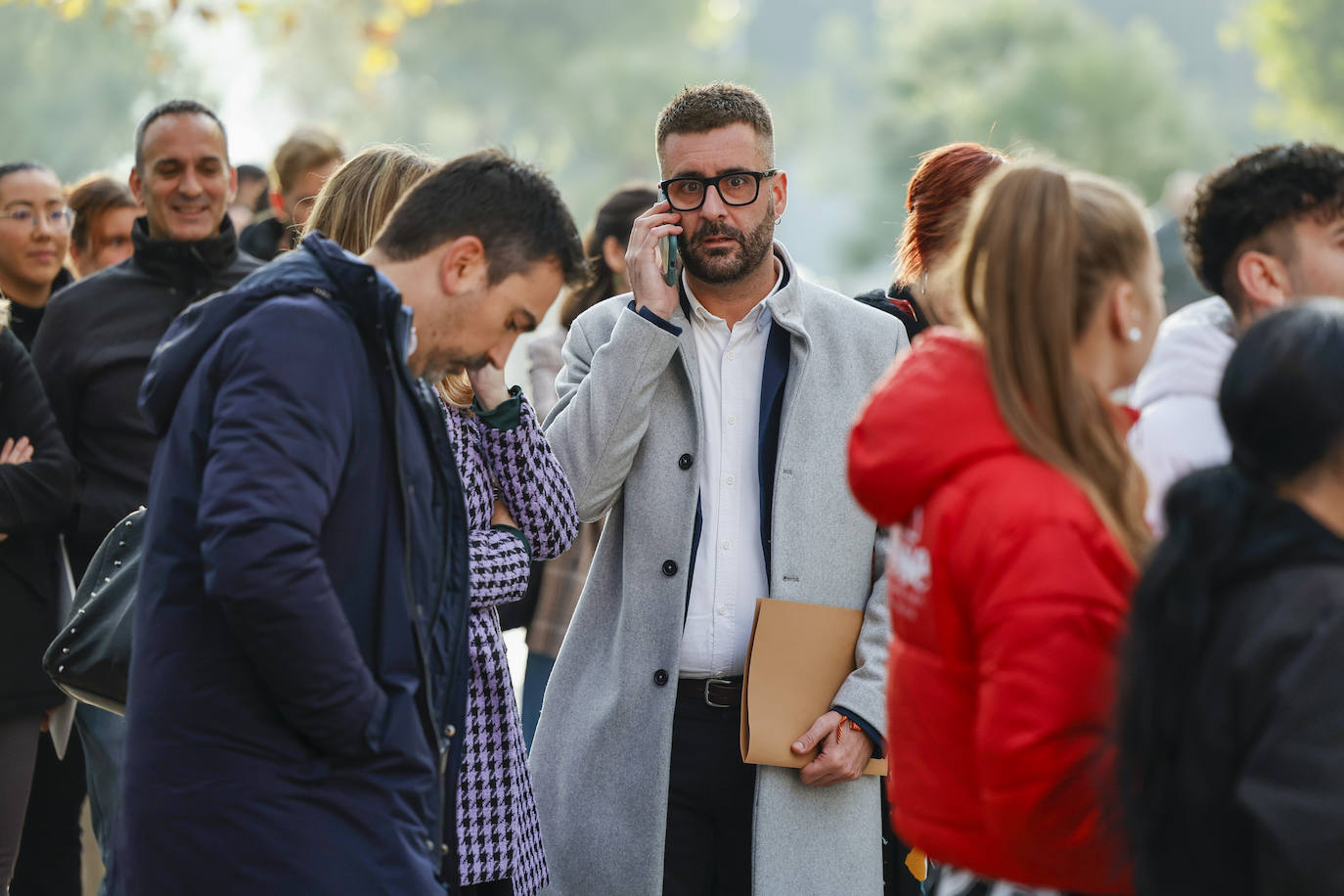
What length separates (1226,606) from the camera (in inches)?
80.0

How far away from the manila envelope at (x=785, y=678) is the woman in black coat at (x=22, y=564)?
2.29 m

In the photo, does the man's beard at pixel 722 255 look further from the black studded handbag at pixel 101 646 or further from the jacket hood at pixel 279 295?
the black studded handbag at pixel 101 646

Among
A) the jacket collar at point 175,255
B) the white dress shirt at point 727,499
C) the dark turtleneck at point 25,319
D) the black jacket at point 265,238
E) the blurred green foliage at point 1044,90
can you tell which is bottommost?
the white dress shirt at point 727,499

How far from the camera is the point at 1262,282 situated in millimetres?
2961

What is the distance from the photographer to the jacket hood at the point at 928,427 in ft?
7.25

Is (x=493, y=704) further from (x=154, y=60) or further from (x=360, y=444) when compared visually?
(x=154, y=60)

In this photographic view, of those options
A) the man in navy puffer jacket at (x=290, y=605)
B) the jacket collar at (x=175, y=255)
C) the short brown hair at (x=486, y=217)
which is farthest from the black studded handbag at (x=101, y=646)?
the jacket collar at (x=175, y=255)

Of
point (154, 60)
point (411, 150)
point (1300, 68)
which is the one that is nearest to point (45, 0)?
point (154, 60)

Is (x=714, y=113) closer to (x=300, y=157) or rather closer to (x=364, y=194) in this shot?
(x=364, y=194)

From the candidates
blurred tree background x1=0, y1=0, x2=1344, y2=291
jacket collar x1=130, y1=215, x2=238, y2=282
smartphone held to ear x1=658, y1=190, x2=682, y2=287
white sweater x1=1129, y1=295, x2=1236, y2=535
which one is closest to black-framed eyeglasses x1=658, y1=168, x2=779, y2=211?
smartphone held to ear x1=658, y1=190, x2=682, y2=287

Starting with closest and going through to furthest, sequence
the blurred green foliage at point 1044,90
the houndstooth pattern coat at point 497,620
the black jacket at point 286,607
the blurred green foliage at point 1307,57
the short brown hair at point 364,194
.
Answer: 1. the black jacket at point 286,607
2. the houndstooth pattern coat at point 497,620
3. the short brown hair at point 364,194
4. the blurred green foliage at point 1307,57
5. the blurred green foliage at point 1044,90

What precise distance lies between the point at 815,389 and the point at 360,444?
1.54 metres

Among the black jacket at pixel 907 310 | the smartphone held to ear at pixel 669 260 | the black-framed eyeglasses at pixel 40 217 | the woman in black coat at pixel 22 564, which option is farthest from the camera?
the black-framed eyeglasses at pixel 40 217

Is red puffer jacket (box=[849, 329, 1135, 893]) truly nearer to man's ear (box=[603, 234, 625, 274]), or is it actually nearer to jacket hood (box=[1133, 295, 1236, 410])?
jacket hood (box=[1133, 295, 1236, 410])
